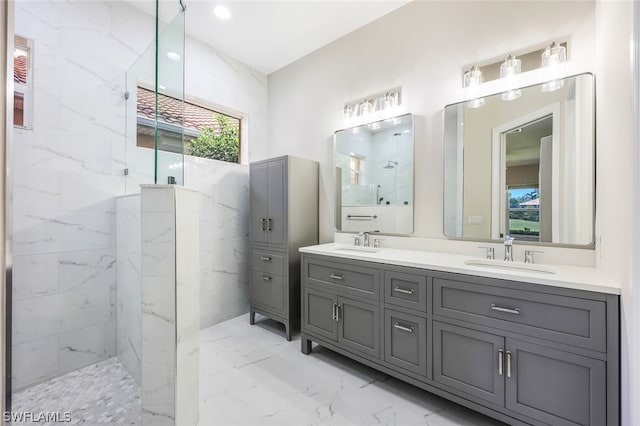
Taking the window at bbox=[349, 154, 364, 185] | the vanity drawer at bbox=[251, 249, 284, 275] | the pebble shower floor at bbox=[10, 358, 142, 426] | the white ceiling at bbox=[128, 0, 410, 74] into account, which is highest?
the white ceiling at bbox=[128, 0, 410, 74]

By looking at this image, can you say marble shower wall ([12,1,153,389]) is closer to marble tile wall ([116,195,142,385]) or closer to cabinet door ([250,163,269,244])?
marble tile wall ([116,195,142,385])

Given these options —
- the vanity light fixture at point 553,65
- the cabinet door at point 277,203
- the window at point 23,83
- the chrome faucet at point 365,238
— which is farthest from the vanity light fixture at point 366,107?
the window at point 23,83

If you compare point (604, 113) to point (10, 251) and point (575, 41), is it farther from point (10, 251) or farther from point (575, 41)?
point (10, 251)

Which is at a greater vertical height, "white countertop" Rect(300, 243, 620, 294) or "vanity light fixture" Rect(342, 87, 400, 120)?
"vanity light fixture" Rect(342, 87, 400, 120)

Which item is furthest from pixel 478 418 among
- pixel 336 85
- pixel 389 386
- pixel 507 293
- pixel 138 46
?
pixel 138 46

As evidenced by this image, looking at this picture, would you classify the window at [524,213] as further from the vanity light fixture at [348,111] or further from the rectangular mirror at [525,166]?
the vanity light fixture at [348,111]

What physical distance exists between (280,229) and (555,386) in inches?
89.3

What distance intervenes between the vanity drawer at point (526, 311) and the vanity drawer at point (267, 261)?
160 cm

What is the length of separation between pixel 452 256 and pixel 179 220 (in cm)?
188

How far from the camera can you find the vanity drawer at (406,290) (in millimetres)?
1757

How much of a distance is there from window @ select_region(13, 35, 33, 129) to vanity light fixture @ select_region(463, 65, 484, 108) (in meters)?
Result: 3.20

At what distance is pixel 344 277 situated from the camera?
2.18 meters

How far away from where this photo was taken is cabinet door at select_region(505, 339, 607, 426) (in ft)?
4.08

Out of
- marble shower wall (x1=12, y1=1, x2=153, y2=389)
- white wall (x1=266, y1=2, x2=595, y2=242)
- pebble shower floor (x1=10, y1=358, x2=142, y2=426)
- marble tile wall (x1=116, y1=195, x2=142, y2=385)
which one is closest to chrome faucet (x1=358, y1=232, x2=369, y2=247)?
white wall (x1=266, y1=2, x2=595, y2=242)
